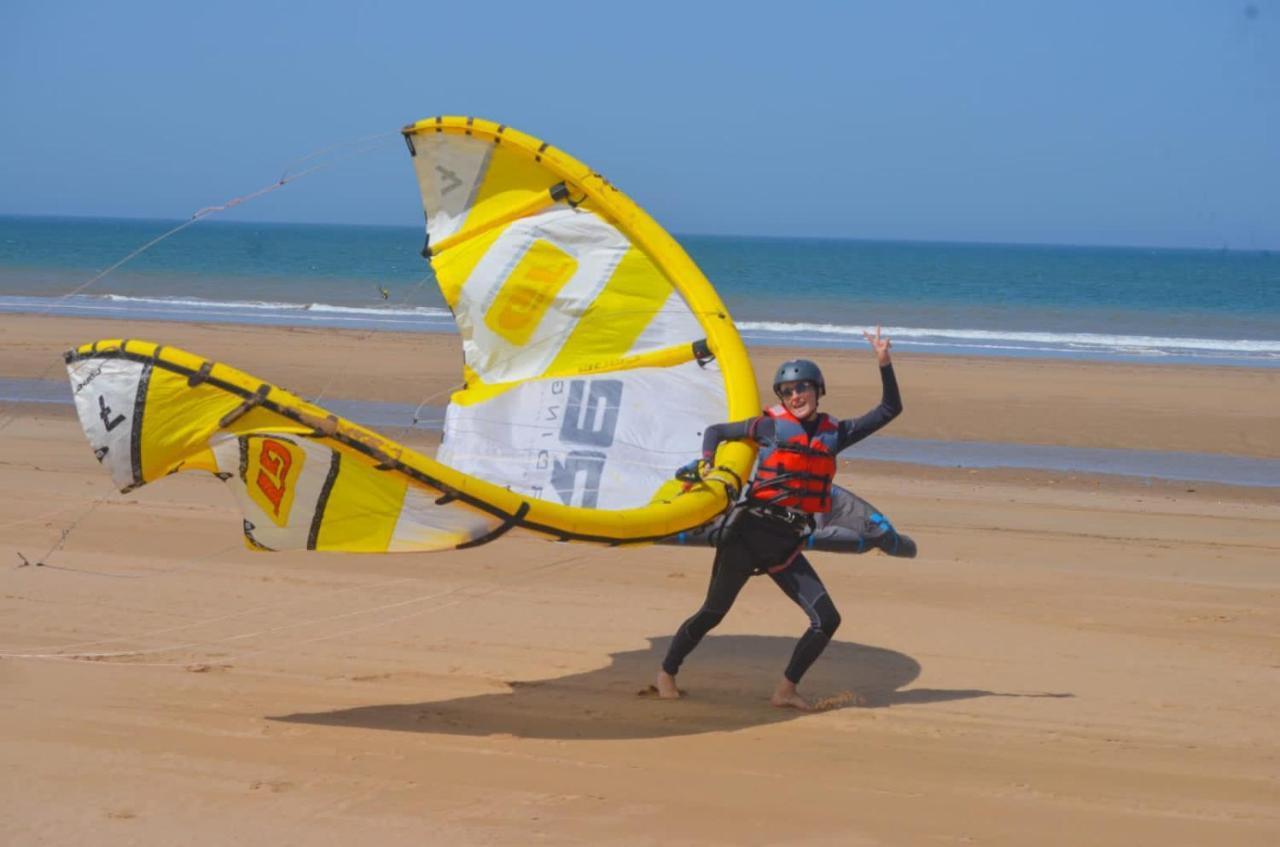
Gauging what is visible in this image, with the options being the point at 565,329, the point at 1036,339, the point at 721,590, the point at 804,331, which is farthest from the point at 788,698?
the point at 1036,339

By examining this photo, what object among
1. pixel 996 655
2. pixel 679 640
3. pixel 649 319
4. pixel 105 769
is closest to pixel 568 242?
pixel 649 319

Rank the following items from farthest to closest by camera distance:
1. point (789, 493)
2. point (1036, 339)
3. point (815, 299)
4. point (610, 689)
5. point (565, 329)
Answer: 1. point (815, 299)
2. point (1036, 339)
3. point (565, 329)
4. point (610, 689)
5. point (789, 493)

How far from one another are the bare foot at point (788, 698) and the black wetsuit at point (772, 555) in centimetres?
16

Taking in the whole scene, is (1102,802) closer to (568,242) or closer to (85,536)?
(568,242)

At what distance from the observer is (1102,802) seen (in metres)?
4.90

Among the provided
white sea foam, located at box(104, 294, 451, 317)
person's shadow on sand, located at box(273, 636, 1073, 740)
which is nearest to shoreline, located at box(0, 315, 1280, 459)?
white sea foam, located at box(104, 294, 451, 317)

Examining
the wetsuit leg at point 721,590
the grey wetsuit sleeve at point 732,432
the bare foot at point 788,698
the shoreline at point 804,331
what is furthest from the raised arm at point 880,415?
the shoreline at point 804,331

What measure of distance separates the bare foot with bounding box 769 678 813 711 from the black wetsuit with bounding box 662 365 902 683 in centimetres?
16

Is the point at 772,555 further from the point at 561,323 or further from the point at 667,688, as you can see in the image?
the point at 561,323

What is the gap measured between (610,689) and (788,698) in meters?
0.75

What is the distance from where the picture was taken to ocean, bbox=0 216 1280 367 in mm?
28609

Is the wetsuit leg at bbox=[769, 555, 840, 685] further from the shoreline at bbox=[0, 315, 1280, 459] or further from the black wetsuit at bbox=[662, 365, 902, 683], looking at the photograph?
the shoreline at bbox=[0, 315, 1280, 459]

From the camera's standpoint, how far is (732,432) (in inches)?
227

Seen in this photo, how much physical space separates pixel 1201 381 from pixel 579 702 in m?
17.1
